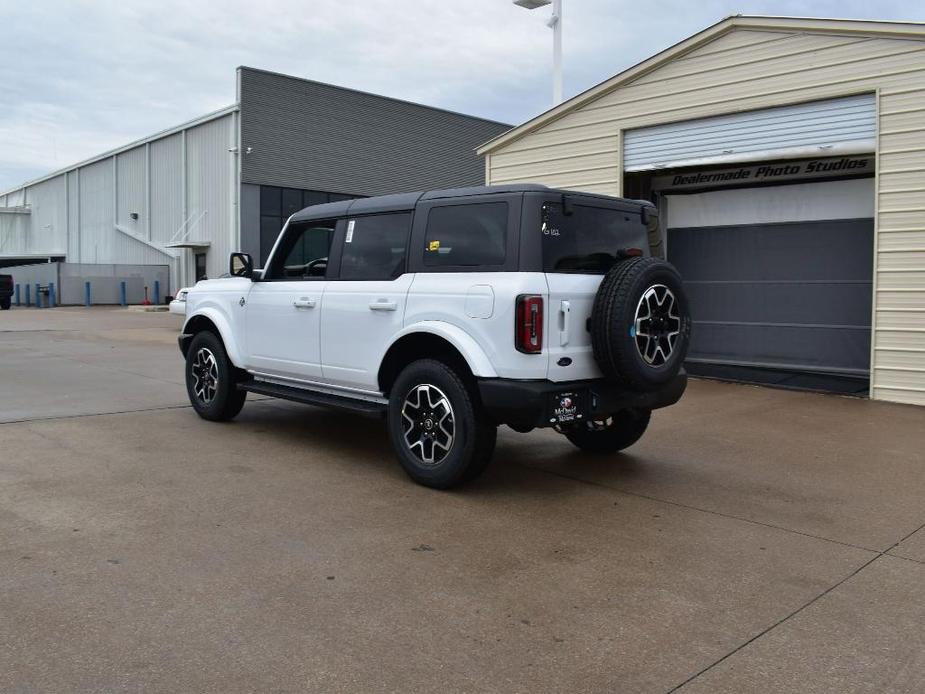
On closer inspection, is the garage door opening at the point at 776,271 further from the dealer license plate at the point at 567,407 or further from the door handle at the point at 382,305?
the door handle at the point at 382,305

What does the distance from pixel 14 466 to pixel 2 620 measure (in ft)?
9.44

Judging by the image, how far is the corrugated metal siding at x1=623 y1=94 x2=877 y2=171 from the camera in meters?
10.1

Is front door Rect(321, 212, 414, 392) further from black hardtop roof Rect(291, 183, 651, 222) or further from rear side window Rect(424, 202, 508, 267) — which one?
rear side window Rect(424, 202, 508, 267)

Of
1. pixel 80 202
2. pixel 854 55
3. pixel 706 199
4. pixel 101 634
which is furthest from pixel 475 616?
pixel 80 202

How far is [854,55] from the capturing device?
10.0 metres

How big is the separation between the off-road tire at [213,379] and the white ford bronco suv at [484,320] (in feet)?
3.55

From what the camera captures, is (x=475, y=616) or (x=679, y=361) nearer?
(x=475, y=616)

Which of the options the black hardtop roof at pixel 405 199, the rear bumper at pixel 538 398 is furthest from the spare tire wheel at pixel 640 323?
the black hardtop roof at pixel 405 199

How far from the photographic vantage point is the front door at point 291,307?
6.61 meters

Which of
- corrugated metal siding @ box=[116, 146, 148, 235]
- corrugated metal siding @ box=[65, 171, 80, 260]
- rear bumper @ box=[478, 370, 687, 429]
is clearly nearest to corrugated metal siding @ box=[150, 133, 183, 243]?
corrugated metal siding @ box=[116, 146, 148, 235]

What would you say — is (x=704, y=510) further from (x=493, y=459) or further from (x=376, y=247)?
(x=376, y=247)

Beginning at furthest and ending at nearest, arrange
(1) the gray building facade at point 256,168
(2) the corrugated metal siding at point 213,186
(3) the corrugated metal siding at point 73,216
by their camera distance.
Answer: (3) the corrugated metal siding at point 73,216 → (2) the corrugated metal siding at point 213,186 → (1) the gray building facade at point 256,168

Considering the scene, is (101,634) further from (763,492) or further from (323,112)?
(323,112)

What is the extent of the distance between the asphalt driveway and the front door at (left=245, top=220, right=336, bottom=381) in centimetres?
69
